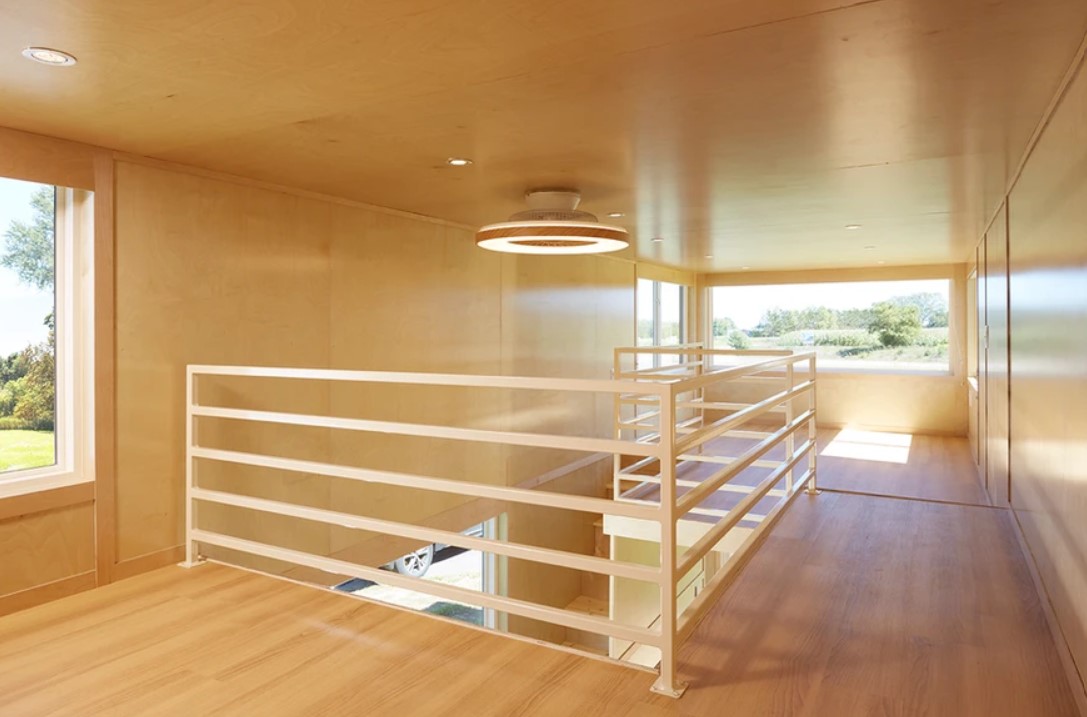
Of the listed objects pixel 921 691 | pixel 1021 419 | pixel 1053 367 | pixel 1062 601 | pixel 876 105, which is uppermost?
pixel 876 105

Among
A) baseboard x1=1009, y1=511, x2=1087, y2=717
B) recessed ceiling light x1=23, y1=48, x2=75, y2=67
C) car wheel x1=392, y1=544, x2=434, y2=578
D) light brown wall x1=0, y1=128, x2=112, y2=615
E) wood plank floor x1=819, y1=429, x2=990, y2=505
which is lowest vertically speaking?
car wheel x1=392, y1=544, x2=434, y2=578

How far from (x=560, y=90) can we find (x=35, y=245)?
226 centimetres

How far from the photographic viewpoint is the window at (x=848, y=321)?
8117 mm

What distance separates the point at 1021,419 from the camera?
313 cm

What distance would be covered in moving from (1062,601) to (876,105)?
5.77 ft

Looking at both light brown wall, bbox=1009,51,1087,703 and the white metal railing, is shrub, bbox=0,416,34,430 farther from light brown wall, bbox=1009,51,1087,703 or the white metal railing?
light brown wall, bbox=1009,51,1087,703

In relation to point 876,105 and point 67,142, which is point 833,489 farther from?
point 67,142

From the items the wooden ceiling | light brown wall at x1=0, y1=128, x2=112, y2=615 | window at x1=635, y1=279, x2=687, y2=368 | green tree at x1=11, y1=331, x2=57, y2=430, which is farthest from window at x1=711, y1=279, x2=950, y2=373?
green tree at x1=11, y1=331, x2=57, y2=430

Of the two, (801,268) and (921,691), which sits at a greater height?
(801,268)

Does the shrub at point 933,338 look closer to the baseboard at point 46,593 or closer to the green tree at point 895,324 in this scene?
the green tree at point 895,324

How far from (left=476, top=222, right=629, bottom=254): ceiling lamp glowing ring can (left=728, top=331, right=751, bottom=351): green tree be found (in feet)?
19.6

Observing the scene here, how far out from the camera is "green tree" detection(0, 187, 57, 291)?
274 cm

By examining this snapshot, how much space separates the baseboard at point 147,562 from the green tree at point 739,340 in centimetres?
753

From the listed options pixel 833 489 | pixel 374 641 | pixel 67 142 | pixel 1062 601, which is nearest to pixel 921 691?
pixel 1062 601
